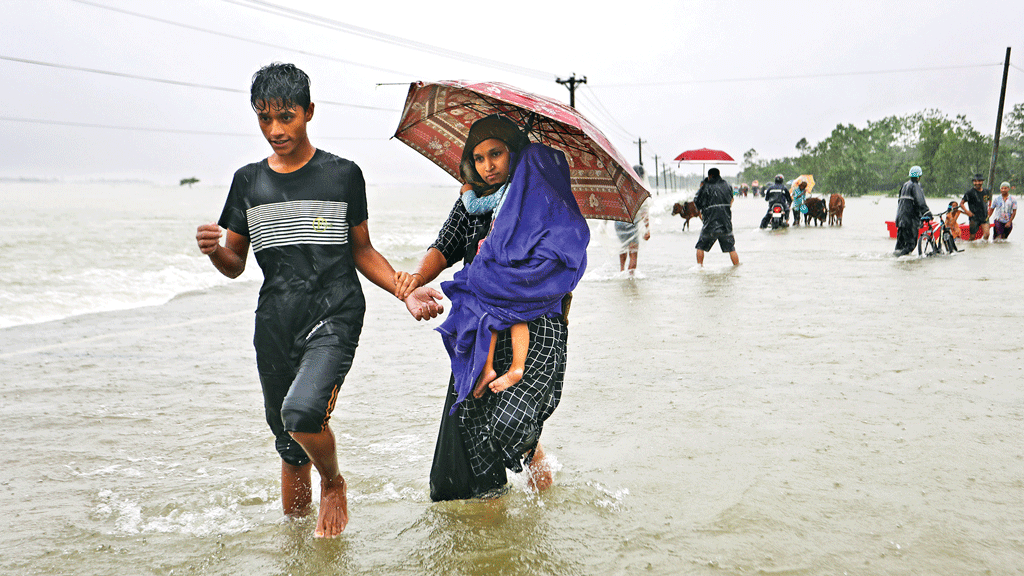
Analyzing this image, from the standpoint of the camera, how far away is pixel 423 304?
10.0 ft

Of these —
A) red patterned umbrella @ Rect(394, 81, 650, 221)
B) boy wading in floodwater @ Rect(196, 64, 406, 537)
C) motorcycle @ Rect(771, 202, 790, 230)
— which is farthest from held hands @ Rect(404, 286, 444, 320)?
motorcycle @ Rect(771, 202, 790, 230)

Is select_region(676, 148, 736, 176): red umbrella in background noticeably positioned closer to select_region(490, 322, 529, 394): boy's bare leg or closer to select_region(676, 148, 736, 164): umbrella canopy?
select_region(676, 148, 736, 164): umbrella canopy

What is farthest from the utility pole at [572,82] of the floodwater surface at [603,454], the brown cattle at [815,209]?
the floodwater surface at [603,454]

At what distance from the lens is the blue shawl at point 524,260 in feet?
9.87

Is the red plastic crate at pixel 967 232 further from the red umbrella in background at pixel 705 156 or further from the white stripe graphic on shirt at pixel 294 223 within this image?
the white stripe graphic on shirt at pixel 294 223

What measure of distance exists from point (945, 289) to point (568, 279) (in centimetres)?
942

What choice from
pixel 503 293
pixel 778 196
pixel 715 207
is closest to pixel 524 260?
pixel 503 293

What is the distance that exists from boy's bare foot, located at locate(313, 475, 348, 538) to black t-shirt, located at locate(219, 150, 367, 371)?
61 cm

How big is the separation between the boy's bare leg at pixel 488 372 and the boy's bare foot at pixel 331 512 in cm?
72

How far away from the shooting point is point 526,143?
3.27 metres

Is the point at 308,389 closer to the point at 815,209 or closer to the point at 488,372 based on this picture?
the point at 488,372

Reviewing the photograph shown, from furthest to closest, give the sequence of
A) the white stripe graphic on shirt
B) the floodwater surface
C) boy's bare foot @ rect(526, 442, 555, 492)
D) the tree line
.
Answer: the tree line
boy's bare foot @ rect(526, 442, 555, 492)
the floodwater surface
the white stripe graphic on shirt

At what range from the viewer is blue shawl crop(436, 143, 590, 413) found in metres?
3.01

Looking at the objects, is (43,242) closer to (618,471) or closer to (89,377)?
(89,377)
